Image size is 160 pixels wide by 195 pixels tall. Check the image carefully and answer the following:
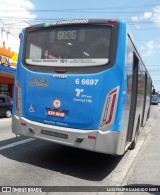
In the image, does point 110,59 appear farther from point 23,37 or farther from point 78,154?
point 78,154

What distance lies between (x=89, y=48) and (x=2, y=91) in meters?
26.3

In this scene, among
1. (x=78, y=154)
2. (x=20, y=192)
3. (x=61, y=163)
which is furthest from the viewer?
(x=78, y=154)

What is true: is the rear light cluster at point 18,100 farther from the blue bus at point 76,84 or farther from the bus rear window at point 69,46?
the bus rear window at point 69,46

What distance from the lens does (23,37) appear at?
7.48 meters

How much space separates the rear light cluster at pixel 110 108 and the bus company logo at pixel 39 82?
1.53 metres

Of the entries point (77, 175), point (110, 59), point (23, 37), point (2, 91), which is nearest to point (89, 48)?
point (110, 59)

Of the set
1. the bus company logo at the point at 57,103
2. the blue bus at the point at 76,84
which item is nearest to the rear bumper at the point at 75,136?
the blue bus at the point at 76,84

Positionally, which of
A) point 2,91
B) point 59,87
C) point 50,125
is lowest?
point 2,91

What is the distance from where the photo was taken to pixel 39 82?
22.7ft

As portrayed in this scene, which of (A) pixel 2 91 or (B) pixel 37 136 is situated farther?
(A) pixel 2 91

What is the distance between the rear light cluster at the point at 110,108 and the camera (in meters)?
6.19

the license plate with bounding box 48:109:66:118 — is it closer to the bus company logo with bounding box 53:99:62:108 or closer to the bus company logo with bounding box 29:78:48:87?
the bus company logo with bounding box 53:99:62:108

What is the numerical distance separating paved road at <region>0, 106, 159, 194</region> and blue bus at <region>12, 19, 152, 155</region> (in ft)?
2.18

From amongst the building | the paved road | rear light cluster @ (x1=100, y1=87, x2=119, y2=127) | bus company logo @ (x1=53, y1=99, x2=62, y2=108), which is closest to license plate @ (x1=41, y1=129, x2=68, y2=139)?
bus company logo @ (x1=53, y1=99, x2=62, y2=108)
